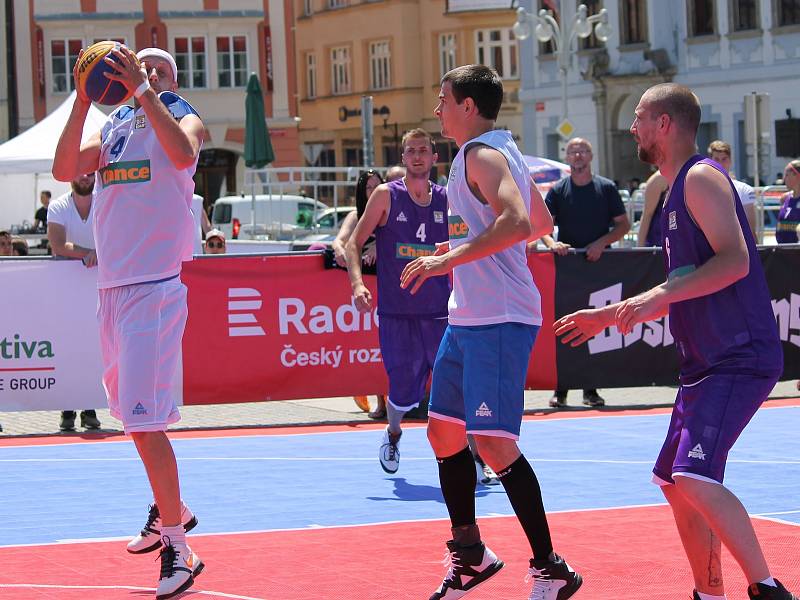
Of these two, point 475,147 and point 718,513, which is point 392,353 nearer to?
point 475,147

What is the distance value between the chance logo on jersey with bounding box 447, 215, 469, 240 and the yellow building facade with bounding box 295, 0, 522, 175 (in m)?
56.4

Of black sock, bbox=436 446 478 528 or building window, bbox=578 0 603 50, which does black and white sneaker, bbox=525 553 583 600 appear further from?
building window, bbox=578 0 603 50

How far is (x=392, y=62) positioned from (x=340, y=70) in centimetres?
372

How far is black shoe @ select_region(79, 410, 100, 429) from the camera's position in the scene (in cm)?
1300

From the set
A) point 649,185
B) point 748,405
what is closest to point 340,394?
point 649,185

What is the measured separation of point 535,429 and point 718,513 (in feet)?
23.2

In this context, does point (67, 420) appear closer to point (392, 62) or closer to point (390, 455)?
point (390, 455)

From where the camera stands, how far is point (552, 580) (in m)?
5.98

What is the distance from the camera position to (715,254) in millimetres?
5391

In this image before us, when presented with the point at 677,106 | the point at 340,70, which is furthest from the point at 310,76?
the point at 677,106

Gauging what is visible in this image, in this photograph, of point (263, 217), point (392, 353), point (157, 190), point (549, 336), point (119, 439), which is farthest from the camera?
point (263, 217)

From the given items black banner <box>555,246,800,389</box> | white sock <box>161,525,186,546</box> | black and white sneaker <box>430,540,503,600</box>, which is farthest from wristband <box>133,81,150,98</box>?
black banner <box>555,246,800,389</box>

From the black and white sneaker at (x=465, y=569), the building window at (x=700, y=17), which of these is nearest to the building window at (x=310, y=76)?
the building window at (x=700, y=17)

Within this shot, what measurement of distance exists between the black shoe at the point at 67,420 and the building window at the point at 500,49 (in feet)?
175
